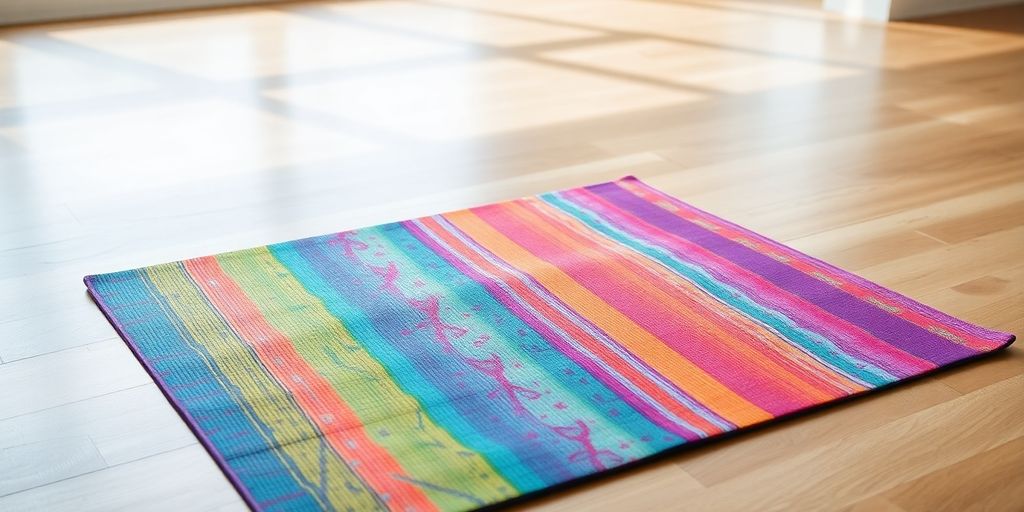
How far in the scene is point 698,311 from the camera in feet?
6.71

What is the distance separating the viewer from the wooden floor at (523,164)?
5.32 ft

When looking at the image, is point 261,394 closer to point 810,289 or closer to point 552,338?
point 552,338

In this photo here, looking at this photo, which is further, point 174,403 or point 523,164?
point 523,164

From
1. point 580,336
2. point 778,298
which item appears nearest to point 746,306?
point 778,298

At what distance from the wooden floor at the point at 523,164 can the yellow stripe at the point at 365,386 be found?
83 millimetres

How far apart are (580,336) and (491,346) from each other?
15 cm

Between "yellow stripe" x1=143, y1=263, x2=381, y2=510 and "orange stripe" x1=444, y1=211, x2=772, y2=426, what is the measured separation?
1.74ft

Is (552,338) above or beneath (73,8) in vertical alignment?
beneath

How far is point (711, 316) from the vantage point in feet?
6.65

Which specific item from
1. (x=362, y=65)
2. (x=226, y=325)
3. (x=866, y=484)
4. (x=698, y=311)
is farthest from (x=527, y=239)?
(x=362, y=65)

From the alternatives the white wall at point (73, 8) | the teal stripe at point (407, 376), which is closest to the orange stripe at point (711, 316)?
the teal stripe at point (407, 376)

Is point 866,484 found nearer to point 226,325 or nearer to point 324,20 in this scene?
point 226,325

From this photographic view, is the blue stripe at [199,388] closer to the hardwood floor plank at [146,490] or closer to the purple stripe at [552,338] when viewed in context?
the hardwood floor plank at [146,490]

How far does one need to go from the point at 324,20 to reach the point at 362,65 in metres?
0.66
